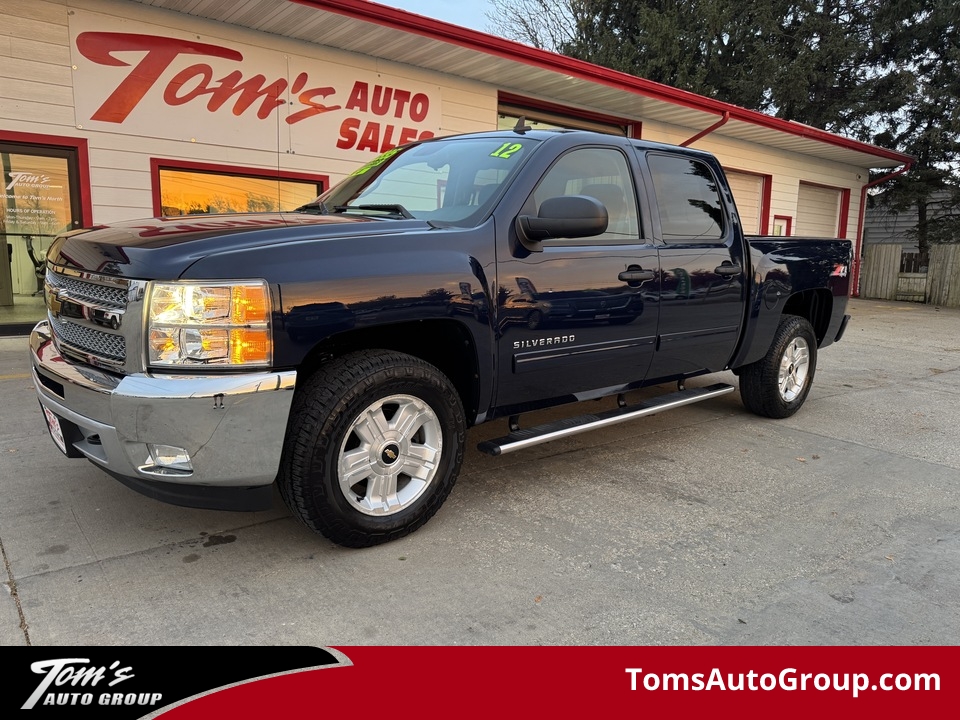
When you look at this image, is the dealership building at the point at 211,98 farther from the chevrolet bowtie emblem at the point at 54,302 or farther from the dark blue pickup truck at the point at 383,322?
the dark blue pickup truck at the point at 383,322

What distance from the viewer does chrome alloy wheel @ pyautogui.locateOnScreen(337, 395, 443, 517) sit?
2984 millimetres

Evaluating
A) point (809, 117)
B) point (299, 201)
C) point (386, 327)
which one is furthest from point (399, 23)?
point (809, 117)

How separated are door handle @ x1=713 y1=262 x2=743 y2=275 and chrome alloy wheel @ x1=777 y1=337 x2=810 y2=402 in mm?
1026

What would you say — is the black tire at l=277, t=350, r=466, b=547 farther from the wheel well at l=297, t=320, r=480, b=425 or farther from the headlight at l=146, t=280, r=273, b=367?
the headlight at l=146, t=280, r=273, b=367

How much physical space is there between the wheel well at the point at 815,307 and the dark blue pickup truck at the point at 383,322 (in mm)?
1338

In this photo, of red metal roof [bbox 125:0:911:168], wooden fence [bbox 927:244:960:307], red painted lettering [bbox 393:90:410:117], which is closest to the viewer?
red metal roof [bbox 125:0:911:168]

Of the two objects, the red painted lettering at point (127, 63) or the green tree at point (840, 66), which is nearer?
the red painted lettering at point (127, 63)

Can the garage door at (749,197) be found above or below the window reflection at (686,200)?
above

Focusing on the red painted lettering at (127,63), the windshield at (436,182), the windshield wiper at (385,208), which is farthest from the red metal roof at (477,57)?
the windshield wiper at (385,208)

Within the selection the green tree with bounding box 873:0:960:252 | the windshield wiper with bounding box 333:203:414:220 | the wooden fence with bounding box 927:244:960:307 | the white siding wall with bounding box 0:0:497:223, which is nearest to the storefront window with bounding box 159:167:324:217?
the white siding wall with bounding box 0:0:497:223

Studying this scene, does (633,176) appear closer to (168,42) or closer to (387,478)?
(387,478)

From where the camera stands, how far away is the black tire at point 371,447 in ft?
9.27

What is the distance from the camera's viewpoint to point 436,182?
152 inches

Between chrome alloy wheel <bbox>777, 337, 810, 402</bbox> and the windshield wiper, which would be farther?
chrome alloy wheel <bbox>777, 337, 810, 402</bbox>
